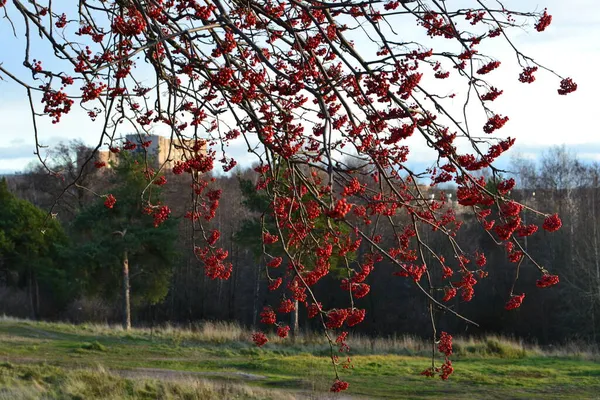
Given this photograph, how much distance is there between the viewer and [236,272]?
42594 mm

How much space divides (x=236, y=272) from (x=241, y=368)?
26.0 meters

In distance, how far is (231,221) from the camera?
42875 millimetres

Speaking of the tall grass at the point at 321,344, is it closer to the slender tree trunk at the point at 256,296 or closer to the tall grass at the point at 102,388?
the tall grass at the point at 102,388

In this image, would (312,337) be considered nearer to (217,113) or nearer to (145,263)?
(145,263)

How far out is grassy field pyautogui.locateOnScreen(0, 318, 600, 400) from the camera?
1156 cm

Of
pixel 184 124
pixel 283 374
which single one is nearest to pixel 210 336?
pixel 283 374

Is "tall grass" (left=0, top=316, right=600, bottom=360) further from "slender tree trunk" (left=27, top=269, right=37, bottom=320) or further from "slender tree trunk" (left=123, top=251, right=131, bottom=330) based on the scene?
"slender tree trunk" (left=27, top=269, right=37, bottom=320)

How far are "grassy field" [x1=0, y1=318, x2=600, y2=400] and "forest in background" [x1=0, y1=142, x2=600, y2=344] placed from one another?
6663mm

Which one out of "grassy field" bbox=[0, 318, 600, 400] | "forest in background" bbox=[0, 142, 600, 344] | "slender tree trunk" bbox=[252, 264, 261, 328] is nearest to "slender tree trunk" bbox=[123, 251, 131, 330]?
"forest in background" bbox=[0, 142, 600, 344]

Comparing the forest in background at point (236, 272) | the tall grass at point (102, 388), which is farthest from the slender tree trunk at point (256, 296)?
the tall grass at point (102, 388)

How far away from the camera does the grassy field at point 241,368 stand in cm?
1156

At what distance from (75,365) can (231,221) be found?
2783cm

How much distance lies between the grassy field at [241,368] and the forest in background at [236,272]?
6.66 m

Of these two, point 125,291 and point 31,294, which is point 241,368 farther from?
point 31,294
